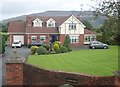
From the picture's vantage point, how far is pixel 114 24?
9398 mm

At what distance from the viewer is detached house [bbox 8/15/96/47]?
64.2 meters

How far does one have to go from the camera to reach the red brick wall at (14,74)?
43.5ft

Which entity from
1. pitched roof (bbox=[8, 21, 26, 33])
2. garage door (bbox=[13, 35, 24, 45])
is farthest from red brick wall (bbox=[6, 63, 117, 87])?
Result: pitched roof (bbox=[8, 21, 26, 33])

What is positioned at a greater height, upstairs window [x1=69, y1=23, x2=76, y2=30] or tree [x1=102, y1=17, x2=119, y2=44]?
upstairs window [x1=69, y1=23, x2=76, y2=30]

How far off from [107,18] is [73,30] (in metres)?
54.8

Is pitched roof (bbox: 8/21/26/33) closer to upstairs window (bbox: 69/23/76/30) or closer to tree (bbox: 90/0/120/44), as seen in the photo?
upstairs window (bbox: 69/23/76/30)

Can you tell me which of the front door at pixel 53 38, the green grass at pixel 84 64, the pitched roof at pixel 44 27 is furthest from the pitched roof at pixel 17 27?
the green grass at pixel 84 64

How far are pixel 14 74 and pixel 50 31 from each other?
52.3m

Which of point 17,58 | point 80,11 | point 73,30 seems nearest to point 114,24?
point 80,11

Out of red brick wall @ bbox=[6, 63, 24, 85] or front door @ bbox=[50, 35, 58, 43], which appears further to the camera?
front door @ bbox=[50, 35, 58, 43]

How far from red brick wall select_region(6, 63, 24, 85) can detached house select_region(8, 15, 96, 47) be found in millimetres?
50274

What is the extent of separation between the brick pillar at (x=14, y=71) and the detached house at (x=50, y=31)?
50.3m

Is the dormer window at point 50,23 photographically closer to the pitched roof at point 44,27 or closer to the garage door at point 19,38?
the pitched roof at point 44,27

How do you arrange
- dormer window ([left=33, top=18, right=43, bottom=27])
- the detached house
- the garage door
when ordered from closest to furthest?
the detached house < the garage door < dormer window ([left=33, top=18, right=43, bottom=27])
